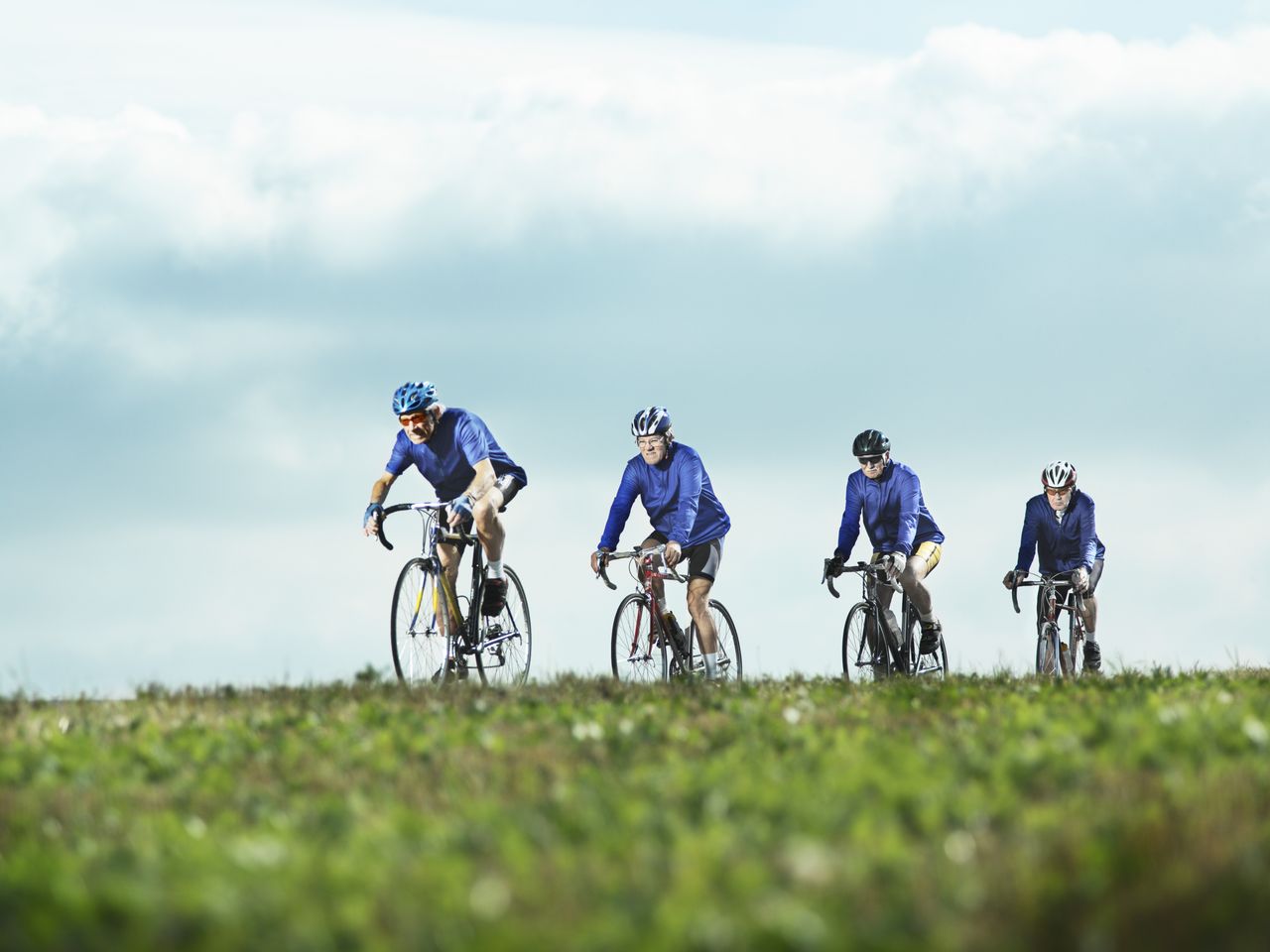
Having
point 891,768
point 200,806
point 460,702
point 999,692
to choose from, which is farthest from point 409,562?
point 891,768

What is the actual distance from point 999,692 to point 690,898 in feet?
26.5

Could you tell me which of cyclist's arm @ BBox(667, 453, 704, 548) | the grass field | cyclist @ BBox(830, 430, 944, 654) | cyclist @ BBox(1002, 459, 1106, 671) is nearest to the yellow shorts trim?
cyclist @ BBox(830, 430, 944, 654)

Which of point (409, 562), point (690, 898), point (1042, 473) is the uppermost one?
point (1042, 473)

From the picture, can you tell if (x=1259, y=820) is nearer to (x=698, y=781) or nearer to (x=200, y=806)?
(x=698, y=781)

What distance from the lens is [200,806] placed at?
27.2ft

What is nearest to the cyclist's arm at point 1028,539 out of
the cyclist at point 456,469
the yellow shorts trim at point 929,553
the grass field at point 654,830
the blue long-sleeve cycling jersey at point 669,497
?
the yellow shorts trim at point 929,553

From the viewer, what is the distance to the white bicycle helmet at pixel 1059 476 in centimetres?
2086

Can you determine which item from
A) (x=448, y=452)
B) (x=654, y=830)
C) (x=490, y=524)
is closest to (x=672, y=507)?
(x=490, y=524)

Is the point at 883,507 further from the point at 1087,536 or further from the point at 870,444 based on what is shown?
the point at 1087,536

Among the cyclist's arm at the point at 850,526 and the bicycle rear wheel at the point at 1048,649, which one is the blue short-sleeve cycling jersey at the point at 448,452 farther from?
the bicycle rear wheel at the point at 1048,649

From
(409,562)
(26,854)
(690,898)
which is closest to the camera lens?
(690,898)

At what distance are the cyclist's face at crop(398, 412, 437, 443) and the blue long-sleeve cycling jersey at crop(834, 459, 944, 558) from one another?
560cm

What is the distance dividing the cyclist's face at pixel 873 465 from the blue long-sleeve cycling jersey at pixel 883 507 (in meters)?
Answer: 0.07

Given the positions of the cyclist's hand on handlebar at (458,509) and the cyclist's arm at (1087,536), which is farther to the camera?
the cyclist's arm at (1087,536)
